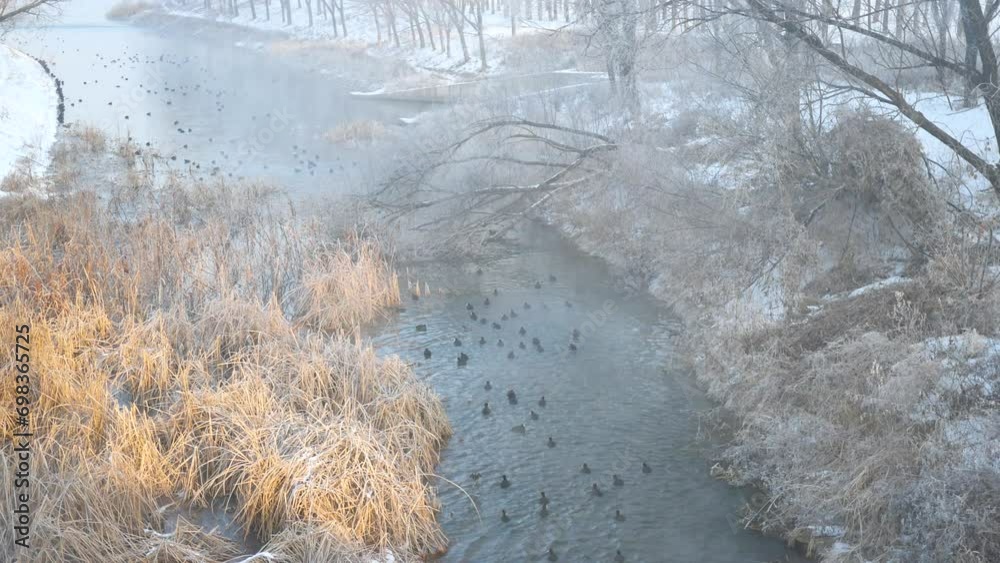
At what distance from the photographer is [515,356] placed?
11.1 metres

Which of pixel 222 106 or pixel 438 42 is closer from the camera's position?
pixel 222 106

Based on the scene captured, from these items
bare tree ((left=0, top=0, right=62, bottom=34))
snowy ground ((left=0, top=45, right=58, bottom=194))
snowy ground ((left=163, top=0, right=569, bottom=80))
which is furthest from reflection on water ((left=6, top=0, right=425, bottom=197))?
snowy ground ((left=163, top=0, right=569, bottom=80))

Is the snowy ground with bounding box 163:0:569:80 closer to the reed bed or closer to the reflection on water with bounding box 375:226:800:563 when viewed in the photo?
the reflection on water with bounding box 375:226:800:563

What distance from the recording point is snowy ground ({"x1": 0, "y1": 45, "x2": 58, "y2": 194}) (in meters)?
19.6

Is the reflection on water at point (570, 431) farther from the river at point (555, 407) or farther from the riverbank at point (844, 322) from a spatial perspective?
the riverbank at point (844, 322)

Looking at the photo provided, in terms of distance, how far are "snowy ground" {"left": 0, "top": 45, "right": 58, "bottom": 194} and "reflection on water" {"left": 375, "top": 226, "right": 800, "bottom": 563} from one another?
1184 cm

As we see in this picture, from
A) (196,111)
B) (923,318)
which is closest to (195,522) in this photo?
(923,318)

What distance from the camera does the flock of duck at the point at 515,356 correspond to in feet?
25.0

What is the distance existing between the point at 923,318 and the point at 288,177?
15595 mm

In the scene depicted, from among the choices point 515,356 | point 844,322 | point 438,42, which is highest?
point 438,42

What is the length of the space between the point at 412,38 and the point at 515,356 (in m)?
44.1

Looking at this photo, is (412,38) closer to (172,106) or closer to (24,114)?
(172,106)

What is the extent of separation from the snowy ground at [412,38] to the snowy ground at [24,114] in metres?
16.1

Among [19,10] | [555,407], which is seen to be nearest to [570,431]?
[555,407]
